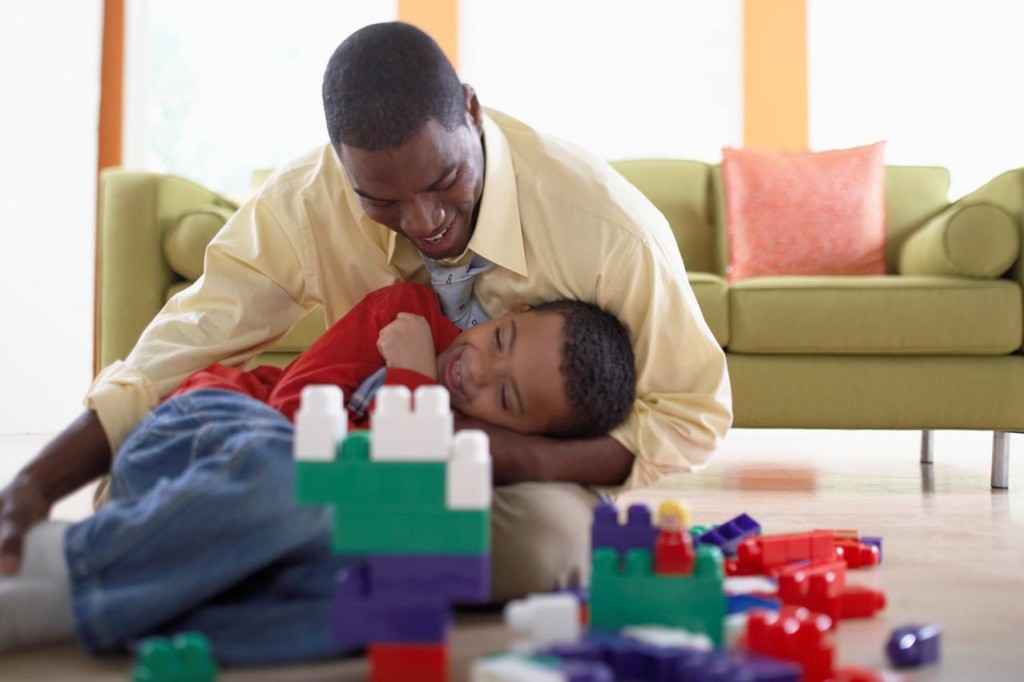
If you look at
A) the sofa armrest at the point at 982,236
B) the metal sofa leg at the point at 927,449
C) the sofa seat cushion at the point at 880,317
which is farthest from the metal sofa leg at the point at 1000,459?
the metal sofa leg at the point at 927,449

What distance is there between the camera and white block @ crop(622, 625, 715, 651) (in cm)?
105

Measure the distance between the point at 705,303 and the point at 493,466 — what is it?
1517mm

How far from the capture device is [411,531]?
3.30ft

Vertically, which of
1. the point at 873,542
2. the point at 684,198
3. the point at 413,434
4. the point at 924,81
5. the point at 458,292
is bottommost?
the point at 873,542

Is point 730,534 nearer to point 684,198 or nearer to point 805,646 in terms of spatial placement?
point 805,646

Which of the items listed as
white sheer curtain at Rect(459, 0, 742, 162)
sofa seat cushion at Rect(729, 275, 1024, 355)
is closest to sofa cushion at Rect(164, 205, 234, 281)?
sofa seat cushion at Rect(729, 275, 1024, 355)

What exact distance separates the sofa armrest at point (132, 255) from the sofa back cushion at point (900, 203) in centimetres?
168

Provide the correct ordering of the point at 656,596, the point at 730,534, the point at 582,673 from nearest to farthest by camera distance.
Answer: the point at 582,673, the point at 656,596, the point at 730,534

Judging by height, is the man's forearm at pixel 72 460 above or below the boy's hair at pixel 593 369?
below

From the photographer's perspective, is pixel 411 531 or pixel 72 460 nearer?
pixel 411 531

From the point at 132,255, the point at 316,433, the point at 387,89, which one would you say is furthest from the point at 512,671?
the point at 132,255

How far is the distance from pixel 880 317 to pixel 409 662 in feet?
7.13

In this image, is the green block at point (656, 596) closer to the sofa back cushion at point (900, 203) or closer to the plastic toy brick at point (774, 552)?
the plastic toy brick at point (774, 552)

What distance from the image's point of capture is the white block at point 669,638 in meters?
1.05
